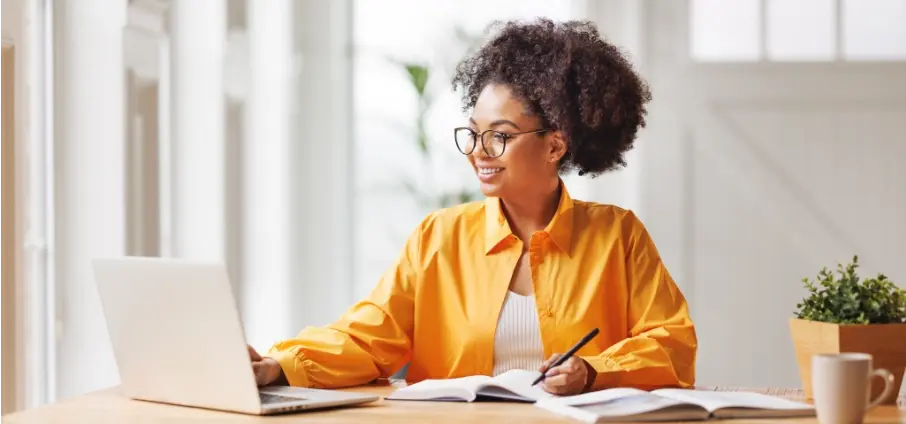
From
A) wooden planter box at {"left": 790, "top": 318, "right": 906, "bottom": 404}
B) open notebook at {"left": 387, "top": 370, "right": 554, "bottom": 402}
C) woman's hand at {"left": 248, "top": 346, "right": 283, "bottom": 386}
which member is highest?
wooden planter box at {"left": 790, "top": 318, "right": 906, "bottom": 404}

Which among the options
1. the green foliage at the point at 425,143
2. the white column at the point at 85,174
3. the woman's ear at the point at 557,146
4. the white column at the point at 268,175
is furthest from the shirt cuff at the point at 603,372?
the green foliage at the point at 425,143

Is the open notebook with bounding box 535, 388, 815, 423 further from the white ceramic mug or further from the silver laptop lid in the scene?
the silver laptop lid

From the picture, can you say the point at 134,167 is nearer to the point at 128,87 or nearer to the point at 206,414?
the point at 128,87

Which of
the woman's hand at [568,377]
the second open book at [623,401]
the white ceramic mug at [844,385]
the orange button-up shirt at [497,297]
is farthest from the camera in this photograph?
the orange button-up shirt at [497,297]

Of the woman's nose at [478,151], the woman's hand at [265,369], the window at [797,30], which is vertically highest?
the window at [797,30]

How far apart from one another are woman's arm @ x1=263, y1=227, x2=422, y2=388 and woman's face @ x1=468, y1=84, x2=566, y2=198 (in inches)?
8.4

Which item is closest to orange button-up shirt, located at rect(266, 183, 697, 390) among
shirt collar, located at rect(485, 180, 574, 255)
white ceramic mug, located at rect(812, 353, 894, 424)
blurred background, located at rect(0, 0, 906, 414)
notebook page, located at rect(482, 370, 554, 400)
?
shirt collar, located at rect(485, 180, 574, 255)

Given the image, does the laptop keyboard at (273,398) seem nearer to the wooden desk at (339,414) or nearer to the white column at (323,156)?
the wooden desk at (339,414)

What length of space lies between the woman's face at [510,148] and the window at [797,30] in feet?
6.99

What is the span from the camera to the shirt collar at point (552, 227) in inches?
85.1

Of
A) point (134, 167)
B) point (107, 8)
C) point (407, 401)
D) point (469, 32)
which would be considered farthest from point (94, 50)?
point (469, 32)

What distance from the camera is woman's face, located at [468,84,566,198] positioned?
213 centimetres

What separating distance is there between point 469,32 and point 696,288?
1.32 m

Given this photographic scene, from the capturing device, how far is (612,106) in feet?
7.06
